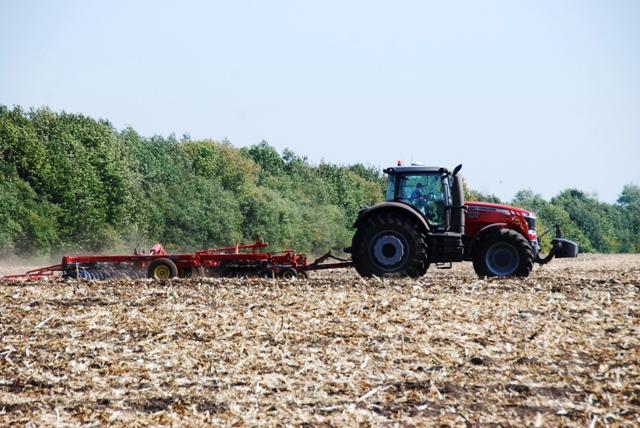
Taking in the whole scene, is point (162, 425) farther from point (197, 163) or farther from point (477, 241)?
point (197, 163)

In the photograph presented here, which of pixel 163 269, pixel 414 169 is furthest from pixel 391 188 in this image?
pixel 163 269

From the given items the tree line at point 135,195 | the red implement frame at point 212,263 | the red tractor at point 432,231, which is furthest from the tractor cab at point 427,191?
the tree line at point 135,195

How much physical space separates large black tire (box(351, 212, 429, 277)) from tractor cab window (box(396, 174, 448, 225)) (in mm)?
619

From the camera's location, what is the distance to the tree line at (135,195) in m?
35.4

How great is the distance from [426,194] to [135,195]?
24249 millimetres

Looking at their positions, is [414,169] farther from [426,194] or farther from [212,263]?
[212,263]

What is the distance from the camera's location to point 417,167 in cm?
1769

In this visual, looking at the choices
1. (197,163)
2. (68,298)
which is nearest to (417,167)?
(68,298)

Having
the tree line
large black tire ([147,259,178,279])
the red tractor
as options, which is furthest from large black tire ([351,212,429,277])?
the tree line

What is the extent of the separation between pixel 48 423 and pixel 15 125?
105 feet

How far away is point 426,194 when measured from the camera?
1762 centimetres

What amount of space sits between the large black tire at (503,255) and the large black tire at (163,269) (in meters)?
6.12

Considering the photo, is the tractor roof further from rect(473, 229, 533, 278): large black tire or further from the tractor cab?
rect(473, 229, 533, 278): large black tire

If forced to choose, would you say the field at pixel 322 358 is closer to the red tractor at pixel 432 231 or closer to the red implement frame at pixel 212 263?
the red tractor at pixel 432 231
